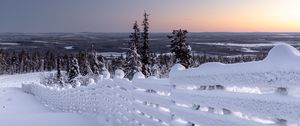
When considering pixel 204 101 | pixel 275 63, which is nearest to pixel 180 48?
pixel 204 101

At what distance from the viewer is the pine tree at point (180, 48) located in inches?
2141

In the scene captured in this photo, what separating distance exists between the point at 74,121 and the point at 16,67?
185 metres

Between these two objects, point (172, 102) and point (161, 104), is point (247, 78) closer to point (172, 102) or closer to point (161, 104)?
point (172, 102)

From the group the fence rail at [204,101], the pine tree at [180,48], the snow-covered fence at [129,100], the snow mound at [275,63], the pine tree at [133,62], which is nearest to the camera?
the snow mound at [275,63]

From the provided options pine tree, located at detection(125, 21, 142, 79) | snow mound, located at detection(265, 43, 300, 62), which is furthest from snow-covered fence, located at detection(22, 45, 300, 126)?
pine tree, located at detection(125, 21, 142, 79)

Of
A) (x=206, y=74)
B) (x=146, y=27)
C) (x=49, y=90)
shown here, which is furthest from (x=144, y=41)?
(x=206, y=74)

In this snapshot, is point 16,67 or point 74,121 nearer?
point 74,121

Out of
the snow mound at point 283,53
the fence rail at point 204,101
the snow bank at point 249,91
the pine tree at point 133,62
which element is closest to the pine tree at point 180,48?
the pine tree at point 133,62

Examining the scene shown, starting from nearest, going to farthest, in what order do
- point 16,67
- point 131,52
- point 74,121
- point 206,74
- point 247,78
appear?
1. point 247,78
2. point 206,74
3. point 74,121
4. point 131,52
5. point 16,67

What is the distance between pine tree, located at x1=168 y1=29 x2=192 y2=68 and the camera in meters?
54.4

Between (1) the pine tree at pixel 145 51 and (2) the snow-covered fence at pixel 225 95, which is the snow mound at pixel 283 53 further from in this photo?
(1) the pine tree at pixel 145 51

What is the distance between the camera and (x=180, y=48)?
54969 millimetres

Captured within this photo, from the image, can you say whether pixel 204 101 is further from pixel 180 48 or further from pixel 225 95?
pixel 180 48

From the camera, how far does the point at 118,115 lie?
405 inches
